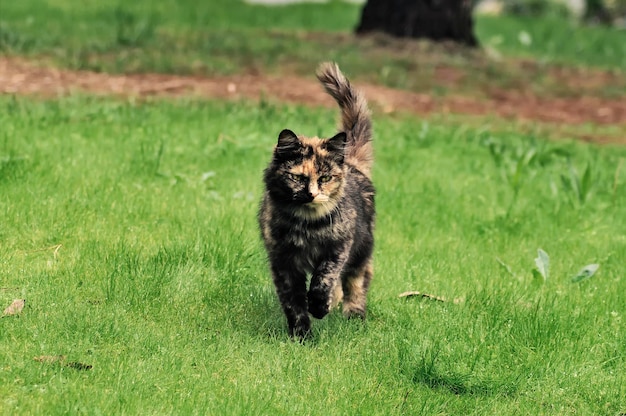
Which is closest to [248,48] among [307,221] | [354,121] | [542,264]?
[354,121]

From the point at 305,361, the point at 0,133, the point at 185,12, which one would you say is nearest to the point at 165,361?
the point at 305,361

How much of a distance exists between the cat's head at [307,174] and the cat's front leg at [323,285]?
299 mm

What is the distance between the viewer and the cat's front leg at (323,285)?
17.8 ft

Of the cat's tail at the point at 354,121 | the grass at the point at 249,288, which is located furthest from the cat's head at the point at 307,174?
the cat's tail at the point at 354,121

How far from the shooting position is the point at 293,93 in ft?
39.4

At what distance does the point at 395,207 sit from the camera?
7.98 metres

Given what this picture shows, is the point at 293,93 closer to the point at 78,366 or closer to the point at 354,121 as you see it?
the point at 354,121

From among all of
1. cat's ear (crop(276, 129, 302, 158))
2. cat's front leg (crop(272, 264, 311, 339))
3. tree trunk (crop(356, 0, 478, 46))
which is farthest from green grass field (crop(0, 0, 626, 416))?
tree trunk (crop(356, 0, 478, 46))

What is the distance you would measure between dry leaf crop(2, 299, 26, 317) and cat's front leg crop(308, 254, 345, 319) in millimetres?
1623

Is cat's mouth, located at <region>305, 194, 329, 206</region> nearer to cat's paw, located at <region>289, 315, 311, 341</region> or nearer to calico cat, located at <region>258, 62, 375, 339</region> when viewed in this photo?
calico cat, located at <region>258, 62, 375, 339</region>

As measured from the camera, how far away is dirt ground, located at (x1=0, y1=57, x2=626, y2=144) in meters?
10.9

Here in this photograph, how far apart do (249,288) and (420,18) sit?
1065cm

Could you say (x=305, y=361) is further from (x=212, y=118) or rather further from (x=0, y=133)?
(x=212, y=118)

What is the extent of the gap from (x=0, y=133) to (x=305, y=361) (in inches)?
175
